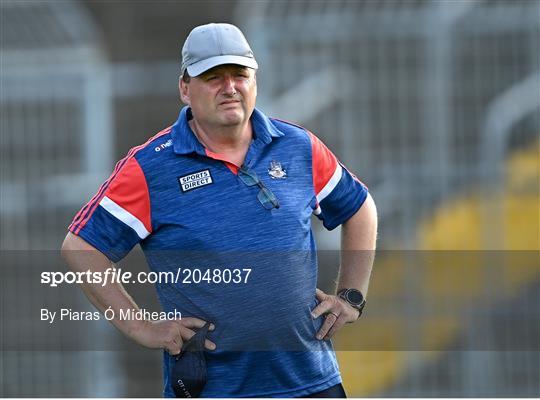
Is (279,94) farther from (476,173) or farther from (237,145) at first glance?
(237,145)

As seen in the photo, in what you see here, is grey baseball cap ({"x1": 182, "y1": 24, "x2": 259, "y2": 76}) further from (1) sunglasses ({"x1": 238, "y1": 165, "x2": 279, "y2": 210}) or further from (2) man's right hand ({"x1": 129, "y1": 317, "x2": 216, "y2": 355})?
(2) man's right hand ({"x1": 129, "y1": 317, "x2": 216, "y2": 355})

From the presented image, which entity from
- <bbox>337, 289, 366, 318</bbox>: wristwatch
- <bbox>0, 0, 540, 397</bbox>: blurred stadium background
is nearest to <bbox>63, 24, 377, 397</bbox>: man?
<bbox>337, 289, 366, 318</bbox>: wristwatch

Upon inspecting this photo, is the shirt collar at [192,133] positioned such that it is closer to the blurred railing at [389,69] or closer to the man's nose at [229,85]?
the man's nose at [229,85]

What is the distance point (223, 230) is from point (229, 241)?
0.03m

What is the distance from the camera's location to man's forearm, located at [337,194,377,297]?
3.88 metres

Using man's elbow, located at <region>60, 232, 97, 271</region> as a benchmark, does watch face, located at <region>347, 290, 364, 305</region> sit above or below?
below

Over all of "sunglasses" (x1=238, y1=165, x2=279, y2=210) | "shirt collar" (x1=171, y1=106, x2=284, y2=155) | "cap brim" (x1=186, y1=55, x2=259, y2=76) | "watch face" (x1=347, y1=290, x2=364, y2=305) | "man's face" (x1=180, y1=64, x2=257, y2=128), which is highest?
"cap brim" (x1=186, y1=55, x2=259, y2=76)

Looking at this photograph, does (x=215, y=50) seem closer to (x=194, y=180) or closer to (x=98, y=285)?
(x=194, y=180)

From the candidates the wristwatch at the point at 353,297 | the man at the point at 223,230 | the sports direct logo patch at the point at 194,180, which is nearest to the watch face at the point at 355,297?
the wristwatch at the point at 353,297

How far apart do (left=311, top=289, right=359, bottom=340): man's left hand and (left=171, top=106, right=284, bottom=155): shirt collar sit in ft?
1.39

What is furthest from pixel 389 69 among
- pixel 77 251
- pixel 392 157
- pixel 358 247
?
pixel 77 251

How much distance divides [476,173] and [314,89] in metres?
0.87

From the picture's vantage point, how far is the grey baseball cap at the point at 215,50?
3557 mm

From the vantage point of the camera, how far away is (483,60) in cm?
723
